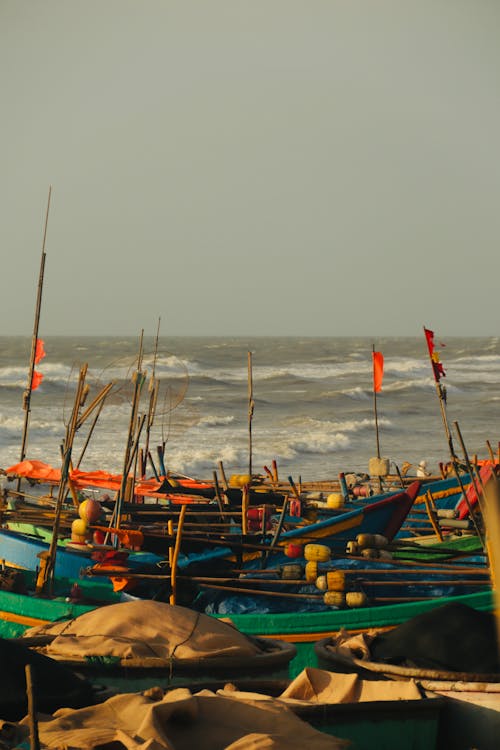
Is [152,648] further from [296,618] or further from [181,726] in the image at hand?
[296,618]

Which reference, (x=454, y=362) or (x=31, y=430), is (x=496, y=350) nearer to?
(x=454, y=362)

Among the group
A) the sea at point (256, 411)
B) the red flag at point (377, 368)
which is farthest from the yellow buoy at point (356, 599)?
the red flag at point (377, 368)

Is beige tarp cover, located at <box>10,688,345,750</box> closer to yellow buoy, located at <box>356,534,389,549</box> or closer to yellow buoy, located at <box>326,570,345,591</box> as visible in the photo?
yellow buoy, located at <box>326,570,345,591</box>

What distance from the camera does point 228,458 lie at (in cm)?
3294

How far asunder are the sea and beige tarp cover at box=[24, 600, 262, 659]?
501cm

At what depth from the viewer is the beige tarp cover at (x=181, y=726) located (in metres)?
5.68

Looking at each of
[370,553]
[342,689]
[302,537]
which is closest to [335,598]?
[370,553]

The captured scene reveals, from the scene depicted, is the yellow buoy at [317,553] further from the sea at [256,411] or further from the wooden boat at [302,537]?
the sea at [256,411]

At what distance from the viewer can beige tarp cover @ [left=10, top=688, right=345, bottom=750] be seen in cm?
568

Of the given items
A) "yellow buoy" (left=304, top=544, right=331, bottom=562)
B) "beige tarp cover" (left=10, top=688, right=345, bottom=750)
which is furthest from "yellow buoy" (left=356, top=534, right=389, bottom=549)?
"beige tarp cover" (left=10, top=688, right=345, bottom=750)

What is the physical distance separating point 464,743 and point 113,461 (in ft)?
82.4

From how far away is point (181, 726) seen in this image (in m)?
5.95

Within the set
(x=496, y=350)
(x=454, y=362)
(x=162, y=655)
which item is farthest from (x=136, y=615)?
(x=496, y=350)

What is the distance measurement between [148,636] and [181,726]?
1.90 meters
